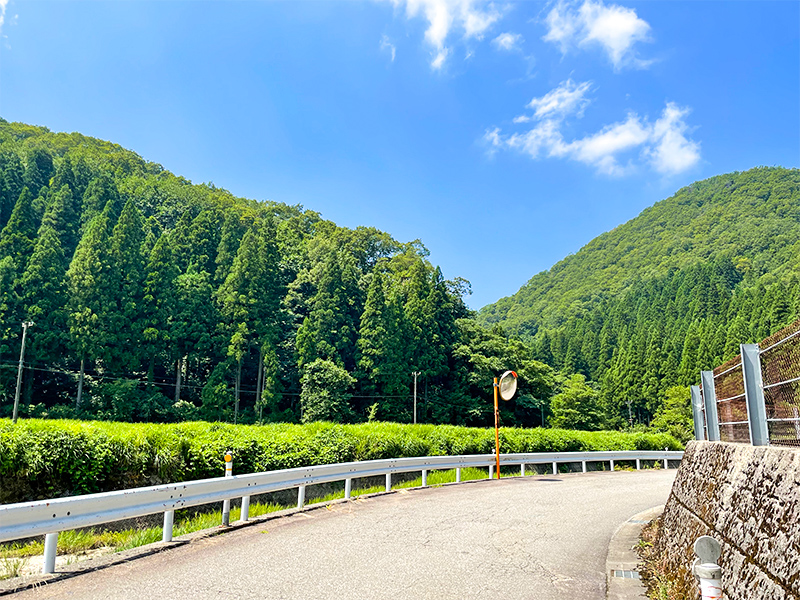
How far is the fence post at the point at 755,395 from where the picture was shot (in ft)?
15.4

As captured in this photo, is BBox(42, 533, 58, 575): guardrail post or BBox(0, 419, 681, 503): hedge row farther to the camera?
BBox(0, 419, 681, 503): hedge row

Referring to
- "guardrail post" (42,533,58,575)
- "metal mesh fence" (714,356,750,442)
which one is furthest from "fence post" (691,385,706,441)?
"guardrail post" (42,533,58,575)

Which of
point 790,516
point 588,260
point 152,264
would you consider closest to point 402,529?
point 790,516

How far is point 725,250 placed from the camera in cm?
12412

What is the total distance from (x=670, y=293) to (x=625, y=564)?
116 m

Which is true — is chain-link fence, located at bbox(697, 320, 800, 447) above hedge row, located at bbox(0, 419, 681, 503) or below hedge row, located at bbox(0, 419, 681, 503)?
above

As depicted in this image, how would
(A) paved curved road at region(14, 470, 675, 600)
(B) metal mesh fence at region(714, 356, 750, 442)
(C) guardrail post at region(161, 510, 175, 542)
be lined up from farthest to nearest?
(C) guardrail post at region(161, 510, 175, 542)
(B) metal mesh fence at region(714, 356, 750, 442)
(A) paved curved road at region(14, 470, 675, 600)

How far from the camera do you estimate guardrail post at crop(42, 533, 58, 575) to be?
4996 millimetres

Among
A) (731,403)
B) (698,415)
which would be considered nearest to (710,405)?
(731,403)

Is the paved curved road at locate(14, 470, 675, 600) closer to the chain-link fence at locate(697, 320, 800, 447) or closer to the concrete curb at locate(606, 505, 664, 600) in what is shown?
the concrete curb at locate(606, 505, 664, 600)

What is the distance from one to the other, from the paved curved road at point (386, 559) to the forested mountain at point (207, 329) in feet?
145

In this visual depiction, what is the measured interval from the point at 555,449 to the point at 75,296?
139 feet

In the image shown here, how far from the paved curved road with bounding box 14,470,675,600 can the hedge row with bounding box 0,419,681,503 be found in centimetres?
203

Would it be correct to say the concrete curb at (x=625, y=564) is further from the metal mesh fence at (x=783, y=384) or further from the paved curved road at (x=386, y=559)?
the metal mesh fence at (x=783, y=384)
